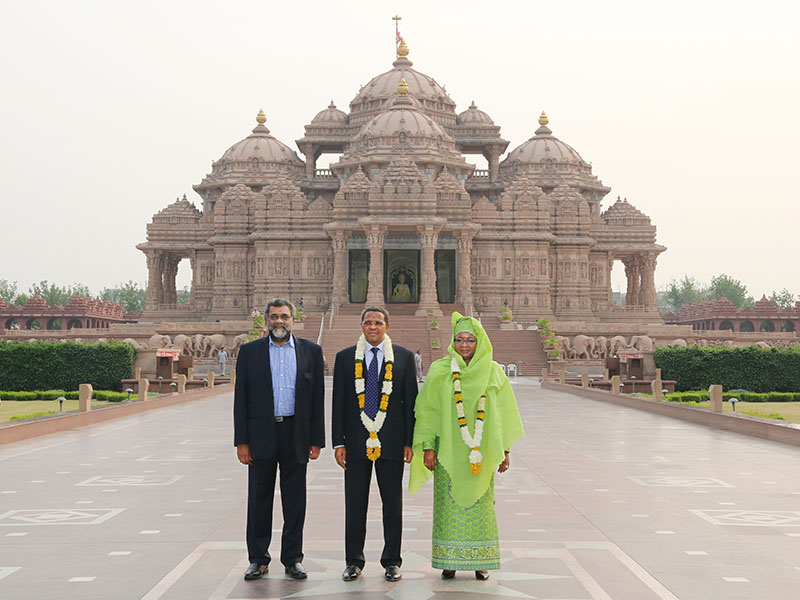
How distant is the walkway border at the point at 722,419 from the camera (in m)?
20.2

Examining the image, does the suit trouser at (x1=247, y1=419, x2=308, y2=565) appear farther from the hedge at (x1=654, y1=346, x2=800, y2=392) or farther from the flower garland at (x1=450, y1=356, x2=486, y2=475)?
the hedge at (x1=654, y1=346, x2=800, y2=392)

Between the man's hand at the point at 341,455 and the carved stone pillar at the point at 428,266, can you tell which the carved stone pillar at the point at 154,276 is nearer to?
the carved stone pillar at the point at 428,266

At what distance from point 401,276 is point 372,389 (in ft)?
215

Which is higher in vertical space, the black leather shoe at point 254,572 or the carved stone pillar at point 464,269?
the carved stone pillar at point 464,269

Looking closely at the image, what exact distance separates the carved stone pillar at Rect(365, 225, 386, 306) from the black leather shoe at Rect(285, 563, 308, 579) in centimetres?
5562

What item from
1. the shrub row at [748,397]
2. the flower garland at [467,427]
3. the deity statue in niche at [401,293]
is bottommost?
the shrub row at [748,397]

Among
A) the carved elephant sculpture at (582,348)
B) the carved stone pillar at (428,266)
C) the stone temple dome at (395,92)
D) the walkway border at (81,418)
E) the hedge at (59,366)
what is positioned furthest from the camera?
the stone temple dome at (395,92)

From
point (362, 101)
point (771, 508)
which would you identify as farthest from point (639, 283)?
point (771, 508)

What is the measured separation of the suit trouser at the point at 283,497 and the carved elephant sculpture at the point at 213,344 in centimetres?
4775

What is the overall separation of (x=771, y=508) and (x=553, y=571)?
4.43 metres

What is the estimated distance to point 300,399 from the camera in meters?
9.24

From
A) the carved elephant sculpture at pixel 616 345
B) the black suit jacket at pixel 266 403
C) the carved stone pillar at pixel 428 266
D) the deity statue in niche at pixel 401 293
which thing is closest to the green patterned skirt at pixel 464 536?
the black suit jacket at pixel 266 403

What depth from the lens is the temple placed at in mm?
69000

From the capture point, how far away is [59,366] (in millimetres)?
38188
